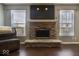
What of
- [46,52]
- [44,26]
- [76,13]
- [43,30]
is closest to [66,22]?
[76,13]

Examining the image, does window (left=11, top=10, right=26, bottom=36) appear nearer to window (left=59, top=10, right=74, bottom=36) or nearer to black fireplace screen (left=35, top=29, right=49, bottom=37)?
black fireplace screen (left=35, top=29, right=49, bottom=37)

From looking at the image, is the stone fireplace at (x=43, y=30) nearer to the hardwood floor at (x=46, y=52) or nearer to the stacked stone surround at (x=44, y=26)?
the stacked stone surround at (x=44, y=26)

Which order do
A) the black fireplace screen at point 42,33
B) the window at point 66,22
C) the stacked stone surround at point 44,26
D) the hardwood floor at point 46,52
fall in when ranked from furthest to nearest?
the window at point 66,22
the stacked stone surround at point 44,26
the black fireplace screen at point 42,33
the hardwood floor at point 46,52

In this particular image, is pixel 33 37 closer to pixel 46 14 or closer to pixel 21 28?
pixel 21 28

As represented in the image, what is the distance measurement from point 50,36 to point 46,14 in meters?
1.21

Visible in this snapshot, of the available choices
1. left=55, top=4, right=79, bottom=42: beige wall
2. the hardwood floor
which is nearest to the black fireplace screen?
left=55, top=4, right=79, bottom=42: beige wall

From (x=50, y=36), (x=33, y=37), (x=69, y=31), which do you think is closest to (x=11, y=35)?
(x=33, y=37)

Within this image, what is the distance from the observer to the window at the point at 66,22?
8352 mm

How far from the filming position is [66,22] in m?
8.45

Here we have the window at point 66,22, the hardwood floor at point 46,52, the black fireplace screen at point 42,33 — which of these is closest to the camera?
the hardwood floor at point 46,52

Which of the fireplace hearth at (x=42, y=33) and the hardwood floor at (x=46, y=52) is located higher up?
the fireplace hearth at (x=42, y=33)

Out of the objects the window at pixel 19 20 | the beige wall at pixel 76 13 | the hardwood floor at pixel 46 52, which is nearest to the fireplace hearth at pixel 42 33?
the window at pixel 19 20

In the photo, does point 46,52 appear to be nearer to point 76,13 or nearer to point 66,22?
point 66,22

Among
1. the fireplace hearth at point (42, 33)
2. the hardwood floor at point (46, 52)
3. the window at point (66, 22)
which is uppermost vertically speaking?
the window at point (66, 22)
